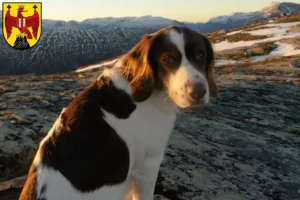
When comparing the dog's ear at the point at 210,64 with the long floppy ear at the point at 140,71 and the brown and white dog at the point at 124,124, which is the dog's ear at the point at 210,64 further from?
the long floppy ear at the point at 140,71

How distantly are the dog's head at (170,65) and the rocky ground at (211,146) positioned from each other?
166cm

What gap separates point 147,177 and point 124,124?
2.54 ft

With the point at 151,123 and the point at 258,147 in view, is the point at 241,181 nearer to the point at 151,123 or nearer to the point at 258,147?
the point at 258,147

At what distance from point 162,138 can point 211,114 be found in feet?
14.7

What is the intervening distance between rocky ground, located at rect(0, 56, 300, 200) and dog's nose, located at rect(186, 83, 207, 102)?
1740 mm

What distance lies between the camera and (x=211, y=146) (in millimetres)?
6508

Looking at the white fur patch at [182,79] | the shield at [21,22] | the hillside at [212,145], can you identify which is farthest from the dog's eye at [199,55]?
the shield at [21,22]

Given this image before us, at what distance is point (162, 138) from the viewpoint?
426 cm

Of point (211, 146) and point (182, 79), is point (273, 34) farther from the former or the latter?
point (182, 79)

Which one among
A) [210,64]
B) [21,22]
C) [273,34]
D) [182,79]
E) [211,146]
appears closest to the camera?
[182,79]

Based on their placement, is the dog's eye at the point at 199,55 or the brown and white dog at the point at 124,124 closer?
the brown and white dog at the point at 124,124

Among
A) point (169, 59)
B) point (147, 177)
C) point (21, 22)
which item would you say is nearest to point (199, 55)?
point (169, 59)

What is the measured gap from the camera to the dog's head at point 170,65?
3.87 m

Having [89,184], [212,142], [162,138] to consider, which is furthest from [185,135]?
[89,184]
